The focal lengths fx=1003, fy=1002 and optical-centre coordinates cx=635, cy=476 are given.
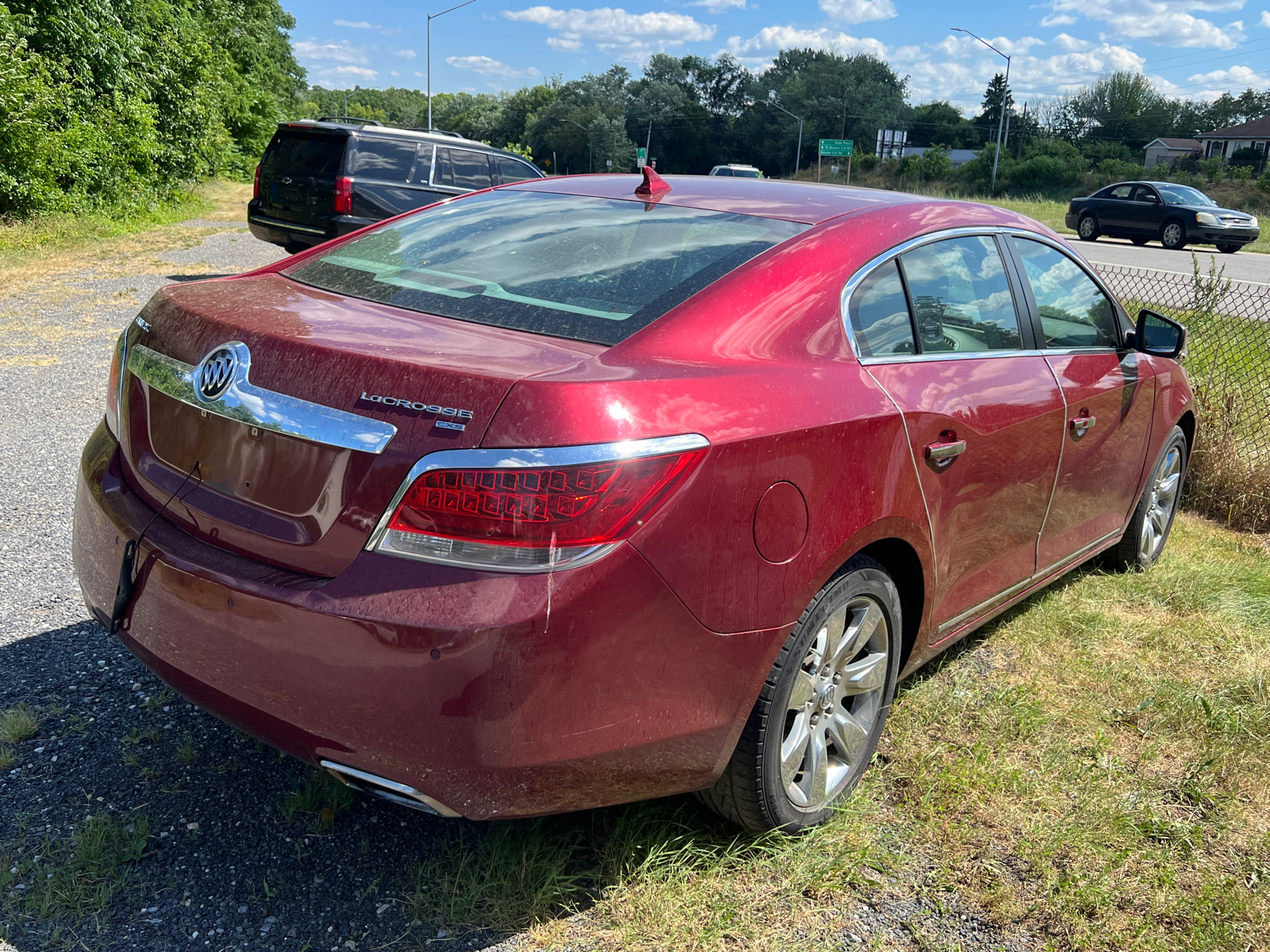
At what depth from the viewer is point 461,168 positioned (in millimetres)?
12641

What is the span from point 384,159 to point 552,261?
9.78m

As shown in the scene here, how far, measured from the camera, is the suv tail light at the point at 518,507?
1.85m

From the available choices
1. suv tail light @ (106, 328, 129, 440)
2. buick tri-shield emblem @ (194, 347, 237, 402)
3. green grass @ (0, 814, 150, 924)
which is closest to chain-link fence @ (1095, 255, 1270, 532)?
buick tri-shield emblem @ (194, 347, 237, 402)

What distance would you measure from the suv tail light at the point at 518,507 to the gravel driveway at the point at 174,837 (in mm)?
950

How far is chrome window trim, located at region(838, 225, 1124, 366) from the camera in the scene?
259cm

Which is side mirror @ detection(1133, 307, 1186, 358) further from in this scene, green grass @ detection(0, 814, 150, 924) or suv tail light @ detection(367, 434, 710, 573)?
green grass @ detection(0, 814, 150, 924)

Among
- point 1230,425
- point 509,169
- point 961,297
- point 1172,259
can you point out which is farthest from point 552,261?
point 1172,259

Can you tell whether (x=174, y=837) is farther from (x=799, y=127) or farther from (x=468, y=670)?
(x=799, y=127)

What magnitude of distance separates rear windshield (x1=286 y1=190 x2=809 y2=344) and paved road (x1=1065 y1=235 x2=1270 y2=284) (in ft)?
51.4

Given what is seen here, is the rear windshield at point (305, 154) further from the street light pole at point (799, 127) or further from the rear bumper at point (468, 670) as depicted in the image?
the street light pole at point (799, 127)

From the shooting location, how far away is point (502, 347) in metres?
2.17

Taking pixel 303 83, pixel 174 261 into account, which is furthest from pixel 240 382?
pixel 303 83

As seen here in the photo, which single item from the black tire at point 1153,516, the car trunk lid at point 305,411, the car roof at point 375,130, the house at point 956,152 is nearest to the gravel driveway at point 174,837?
the car trunk lid at point 305,411

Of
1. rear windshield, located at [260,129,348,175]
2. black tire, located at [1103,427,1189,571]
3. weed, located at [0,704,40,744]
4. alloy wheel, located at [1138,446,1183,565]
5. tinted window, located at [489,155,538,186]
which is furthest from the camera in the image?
tinted window, located at [489,155,538,186]
